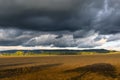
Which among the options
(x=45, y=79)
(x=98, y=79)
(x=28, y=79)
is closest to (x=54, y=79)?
(x=45, y=79)

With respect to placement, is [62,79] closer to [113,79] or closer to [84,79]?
[84,79]

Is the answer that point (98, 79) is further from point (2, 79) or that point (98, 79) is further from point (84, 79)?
point (2, 79)

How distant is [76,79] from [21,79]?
6.75 metres

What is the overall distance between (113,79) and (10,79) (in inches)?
491

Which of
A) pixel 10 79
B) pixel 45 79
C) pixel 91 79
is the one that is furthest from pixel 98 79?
pixel 10 79

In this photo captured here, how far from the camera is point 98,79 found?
2995 cm

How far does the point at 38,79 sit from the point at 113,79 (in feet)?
29.6

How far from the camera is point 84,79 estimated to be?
29.3m

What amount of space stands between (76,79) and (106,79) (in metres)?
3.62

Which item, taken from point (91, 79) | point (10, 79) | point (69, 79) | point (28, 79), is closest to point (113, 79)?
point (91, 79)

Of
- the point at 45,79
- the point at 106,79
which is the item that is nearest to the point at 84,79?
the point at 106,79

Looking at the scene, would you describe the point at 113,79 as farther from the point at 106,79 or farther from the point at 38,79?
the point at 38,79

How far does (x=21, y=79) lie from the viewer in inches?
1209

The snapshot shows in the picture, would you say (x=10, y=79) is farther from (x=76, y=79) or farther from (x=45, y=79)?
(x=76, y=79)
